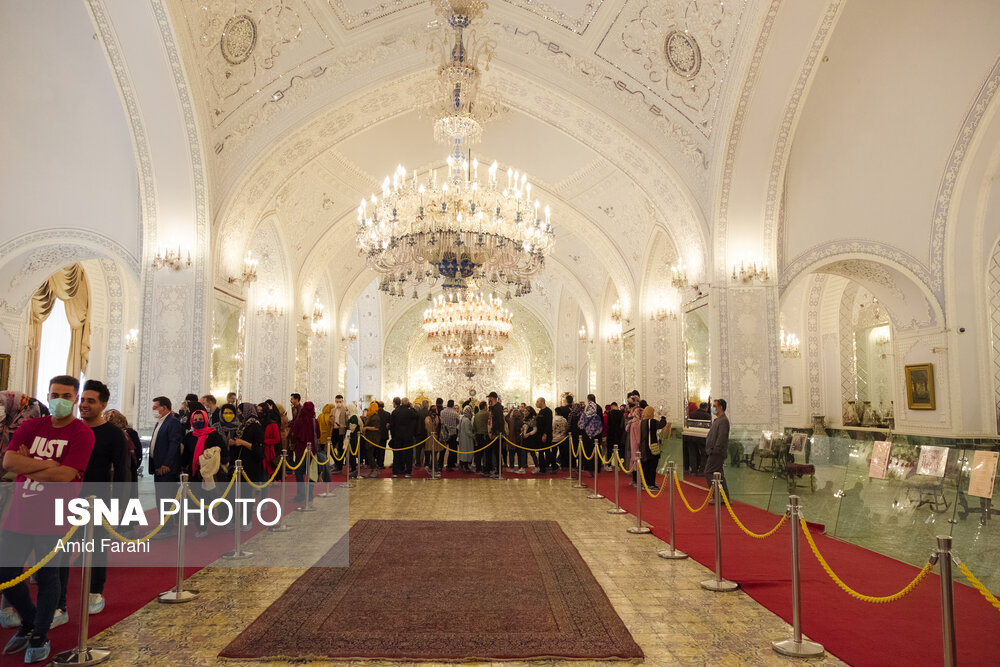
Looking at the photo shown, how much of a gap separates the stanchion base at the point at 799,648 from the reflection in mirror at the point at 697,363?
6.35 meters

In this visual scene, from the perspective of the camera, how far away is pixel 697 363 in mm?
10234

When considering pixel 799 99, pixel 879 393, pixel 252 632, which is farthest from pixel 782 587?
pixel 879 393

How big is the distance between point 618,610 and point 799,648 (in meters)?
1.10

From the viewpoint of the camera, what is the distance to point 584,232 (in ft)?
45.4

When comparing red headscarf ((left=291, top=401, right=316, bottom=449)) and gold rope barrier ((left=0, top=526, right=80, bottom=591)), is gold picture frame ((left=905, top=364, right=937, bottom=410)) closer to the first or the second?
red headscarf ((left=291, top=401, right=316, bottom=449))

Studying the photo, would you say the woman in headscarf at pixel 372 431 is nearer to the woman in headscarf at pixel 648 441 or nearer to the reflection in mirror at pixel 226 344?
the reflection in mirror at pixel 226 344

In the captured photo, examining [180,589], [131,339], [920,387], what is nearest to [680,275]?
[920,387]

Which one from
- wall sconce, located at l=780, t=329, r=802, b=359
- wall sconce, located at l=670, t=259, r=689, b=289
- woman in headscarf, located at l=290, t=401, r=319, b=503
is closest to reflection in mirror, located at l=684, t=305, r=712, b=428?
wall sconce, located at l=670, t=259, r=689, b=289

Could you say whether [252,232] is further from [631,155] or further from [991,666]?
[991,666]

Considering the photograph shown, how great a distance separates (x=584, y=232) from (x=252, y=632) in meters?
11.3

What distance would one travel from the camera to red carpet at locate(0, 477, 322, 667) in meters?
→ 3.57

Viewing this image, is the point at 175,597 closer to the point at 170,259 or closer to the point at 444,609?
the point at 444,609

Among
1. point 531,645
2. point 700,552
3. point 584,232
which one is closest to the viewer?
point 531,645

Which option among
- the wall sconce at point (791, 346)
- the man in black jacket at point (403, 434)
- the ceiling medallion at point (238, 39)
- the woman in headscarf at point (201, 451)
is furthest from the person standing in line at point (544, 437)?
the ceiling medallion at point (238, 39)
